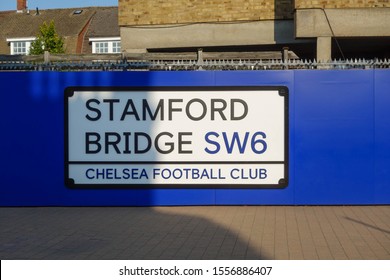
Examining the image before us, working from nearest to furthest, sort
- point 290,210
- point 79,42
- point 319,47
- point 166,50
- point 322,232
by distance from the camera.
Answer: point 322,232
point 290,210
point 319,47
point 166,50
point 79,42

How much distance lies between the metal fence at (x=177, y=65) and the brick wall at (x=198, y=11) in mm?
8019

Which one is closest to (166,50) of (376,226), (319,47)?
(319,47)

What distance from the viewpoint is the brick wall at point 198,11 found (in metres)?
20.0

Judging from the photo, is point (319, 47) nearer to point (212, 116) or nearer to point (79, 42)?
point (212, 116)

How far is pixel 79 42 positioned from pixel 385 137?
3845 centimetres

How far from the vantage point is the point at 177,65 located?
11570 millimetres

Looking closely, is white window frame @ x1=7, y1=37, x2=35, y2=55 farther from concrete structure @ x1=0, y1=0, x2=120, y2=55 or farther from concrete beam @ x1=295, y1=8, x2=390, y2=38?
concrete beam @ x1=295, y1=8, x2=390, y2=38

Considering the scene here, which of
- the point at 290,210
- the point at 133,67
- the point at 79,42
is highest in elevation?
the point at 79,42

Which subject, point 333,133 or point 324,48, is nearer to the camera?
point 333,133

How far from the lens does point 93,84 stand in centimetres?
1169

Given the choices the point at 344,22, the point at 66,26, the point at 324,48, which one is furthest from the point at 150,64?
the point at 66,26

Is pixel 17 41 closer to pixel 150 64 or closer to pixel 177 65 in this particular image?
pixel 150 64

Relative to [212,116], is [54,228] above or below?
below

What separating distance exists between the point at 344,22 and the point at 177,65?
293 inches
